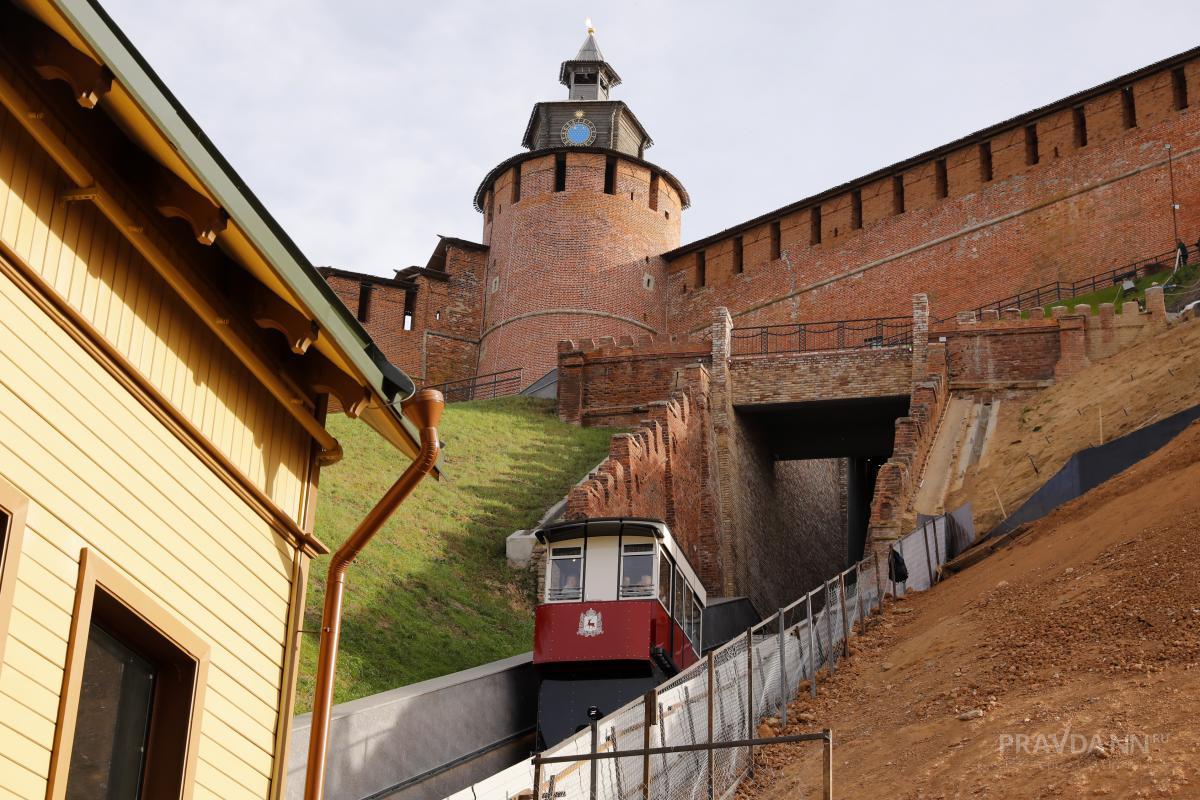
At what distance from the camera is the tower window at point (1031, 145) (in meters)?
48.6

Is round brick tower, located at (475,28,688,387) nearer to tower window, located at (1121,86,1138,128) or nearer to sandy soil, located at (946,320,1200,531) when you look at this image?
tower window, located at (1121,86,1138,128)

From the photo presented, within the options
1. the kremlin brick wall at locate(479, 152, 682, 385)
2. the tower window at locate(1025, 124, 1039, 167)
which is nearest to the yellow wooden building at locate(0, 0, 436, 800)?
the tower window at locate(1025, 124, 1039, 167)

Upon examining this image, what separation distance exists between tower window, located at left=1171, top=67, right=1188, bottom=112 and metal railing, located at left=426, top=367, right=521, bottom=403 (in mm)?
23522

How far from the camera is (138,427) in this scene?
7094 mm

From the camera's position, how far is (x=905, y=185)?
171ft

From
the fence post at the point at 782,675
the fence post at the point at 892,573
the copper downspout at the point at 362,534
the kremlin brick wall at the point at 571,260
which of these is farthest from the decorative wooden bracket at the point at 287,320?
the kremlin brick wall at the point at 571,260

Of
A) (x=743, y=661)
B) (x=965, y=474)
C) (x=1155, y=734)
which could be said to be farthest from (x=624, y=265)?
(x=1155, y=734)

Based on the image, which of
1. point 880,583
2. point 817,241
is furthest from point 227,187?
point 817,241

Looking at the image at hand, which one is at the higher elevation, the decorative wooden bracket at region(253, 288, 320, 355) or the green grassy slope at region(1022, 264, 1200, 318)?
the green grassy slope at region(1022, 264, 1200, 318)

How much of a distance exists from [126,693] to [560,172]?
52365 millimetres

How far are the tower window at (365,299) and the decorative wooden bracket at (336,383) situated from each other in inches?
1936

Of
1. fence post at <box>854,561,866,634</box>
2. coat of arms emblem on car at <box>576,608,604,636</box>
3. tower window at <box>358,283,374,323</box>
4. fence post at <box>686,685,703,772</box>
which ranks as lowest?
fence post at <box>686,685,703,772</box>

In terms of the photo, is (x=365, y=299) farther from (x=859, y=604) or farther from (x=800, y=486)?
(x=859, y=604)

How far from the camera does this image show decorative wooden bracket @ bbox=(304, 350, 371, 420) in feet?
27.9
